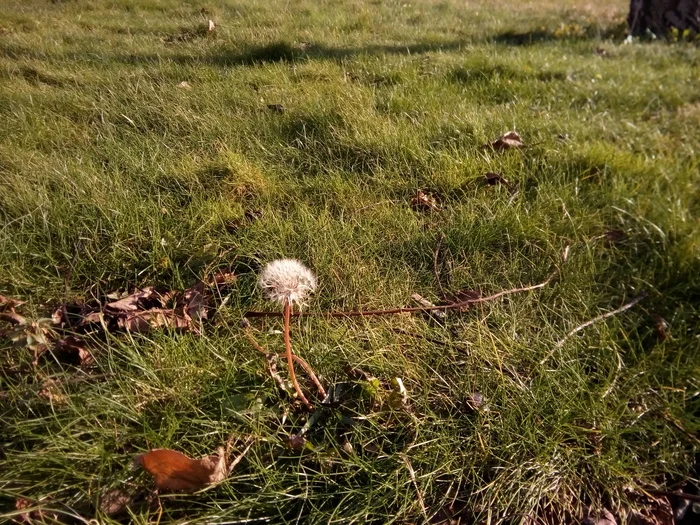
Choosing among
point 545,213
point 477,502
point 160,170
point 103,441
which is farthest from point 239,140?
point 477,502

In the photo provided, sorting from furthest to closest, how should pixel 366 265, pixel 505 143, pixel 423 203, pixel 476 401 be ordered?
pixel 505 143 < pixel 423 203 < pixel 366 265 < pixel 476 401

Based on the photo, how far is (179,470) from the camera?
49.8 inches

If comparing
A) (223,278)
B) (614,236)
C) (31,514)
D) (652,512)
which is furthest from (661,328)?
(31,514)

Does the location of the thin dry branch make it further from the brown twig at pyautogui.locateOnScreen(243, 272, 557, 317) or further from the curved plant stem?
the curved plant stem

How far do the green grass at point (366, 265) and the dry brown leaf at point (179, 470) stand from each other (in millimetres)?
40

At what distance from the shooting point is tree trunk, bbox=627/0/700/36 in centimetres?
545

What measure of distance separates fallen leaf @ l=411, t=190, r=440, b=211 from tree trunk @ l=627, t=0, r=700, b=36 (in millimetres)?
5058

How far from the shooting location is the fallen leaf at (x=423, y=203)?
2432 mm

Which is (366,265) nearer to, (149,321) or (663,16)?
(149,321)

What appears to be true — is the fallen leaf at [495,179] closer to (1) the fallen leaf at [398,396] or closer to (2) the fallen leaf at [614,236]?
(2) the fallen leaf at [614,236]

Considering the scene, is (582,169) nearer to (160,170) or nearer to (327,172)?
(327,172)

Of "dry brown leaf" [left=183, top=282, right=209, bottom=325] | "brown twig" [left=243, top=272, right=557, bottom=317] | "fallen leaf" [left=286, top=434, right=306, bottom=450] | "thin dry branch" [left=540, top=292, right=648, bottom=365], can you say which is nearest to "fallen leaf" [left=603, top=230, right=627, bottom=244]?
"thin dry branch" [left=540, top=292, right=648, bottom=365]

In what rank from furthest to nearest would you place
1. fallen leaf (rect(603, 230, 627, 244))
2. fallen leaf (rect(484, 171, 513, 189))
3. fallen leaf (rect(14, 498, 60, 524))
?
fallen leaf (rect(484, 171, 513, 189)) → fallen leaf (rect(603, 230, 627, 244)) → fallen leaf (rect(14, 498, 60, 524))

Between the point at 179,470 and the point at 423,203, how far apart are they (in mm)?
1660
